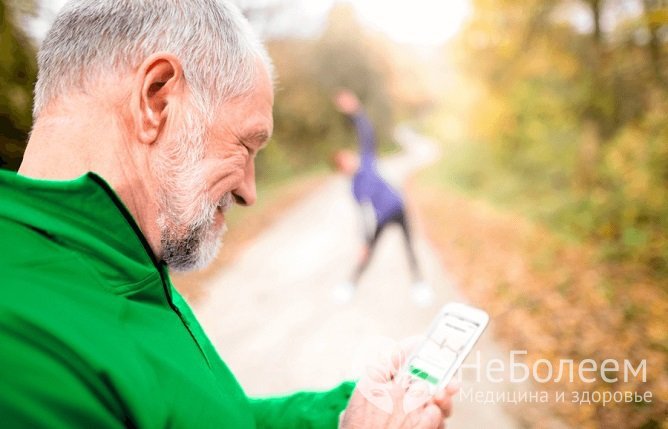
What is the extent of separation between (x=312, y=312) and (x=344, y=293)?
520mm

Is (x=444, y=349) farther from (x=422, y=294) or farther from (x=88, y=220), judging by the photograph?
(x=422, y=294)

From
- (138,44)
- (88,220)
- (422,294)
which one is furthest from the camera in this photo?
(422,294)

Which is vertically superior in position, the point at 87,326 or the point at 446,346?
the point at 87,326

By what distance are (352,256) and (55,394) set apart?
627 cm

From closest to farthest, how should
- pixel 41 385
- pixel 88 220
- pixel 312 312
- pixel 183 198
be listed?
pixel 41 385 < pixel 88 220 < pixel 183 198 < pixel 312 312

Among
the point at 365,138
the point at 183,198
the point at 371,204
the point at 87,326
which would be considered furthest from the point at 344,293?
the point at 87,326

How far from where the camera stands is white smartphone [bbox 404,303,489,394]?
3.53ft

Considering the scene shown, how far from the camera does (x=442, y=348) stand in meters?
1.18

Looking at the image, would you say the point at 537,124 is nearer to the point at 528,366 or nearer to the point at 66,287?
the point at 528,366

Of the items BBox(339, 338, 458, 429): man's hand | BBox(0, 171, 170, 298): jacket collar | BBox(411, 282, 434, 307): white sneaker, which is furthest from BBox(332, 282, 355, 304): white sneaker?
BBox(0, 171, 170, 298): jacket collar

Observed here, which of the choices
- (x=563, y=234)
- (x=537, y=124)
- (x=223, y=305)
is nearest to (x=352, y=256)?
(x=223, y=305)

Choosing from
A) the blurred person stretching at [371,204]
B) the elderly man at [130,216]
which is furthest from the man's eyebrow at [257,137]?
the blurred person stretching at [371,204]

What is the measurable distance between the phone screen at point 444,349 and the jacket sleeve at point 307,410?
0.71ft

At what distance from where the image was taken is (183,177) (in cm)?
98
